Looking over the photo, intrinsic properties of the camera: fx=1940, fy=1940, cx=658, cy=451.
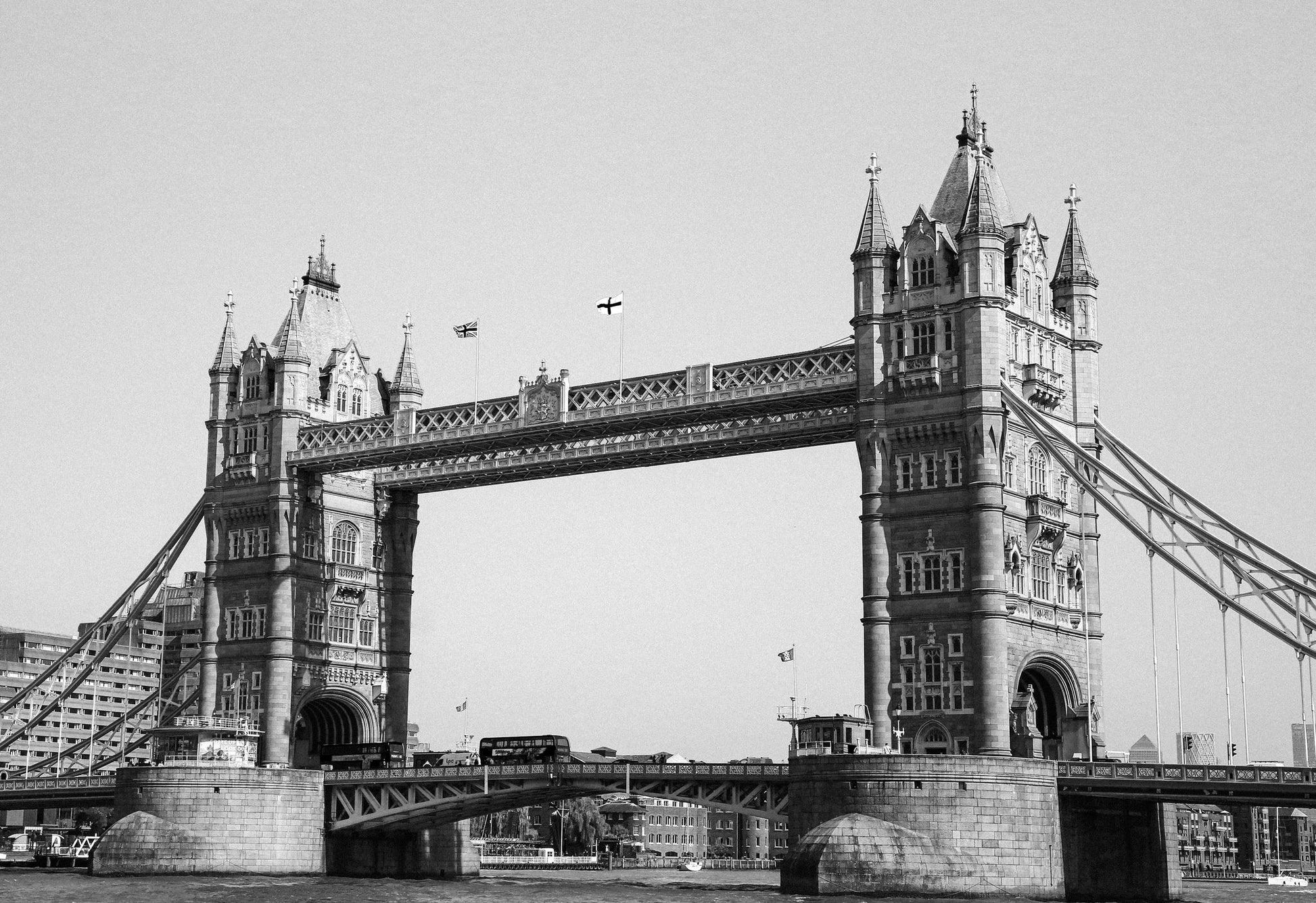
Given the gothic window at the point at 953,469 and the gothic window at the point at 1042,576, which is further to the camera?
the gothic window at the point at 1042,576

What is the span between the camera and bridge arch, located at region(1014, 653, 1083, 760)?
96375 millimetres

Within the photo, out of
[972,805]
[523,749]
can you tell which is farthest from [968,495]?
[523,749]

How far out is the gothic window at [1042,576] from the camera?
95.9 meters

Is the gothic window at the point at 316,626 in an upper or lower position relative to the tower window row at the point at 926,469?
lower

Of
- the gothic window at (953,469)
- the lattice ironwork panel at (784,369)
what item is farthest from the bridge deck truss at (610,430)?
the gothic window at (953,469)

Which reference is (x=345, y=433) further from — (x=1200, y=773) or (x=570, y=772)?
(x=1200, y=773)

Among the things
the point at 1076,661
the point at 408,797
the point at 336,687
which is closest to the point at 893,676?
the point at 1076,661

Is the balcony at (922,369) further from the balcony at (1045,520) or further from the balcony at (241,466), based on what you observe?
the balcony at (241,466)

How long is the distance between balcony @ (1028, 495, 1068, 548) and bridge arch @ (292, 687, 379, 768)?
46235mm

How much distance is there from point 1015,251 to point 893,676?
73.2 ft

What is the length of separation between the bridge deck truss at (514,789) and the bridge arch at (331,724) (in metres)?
9.40

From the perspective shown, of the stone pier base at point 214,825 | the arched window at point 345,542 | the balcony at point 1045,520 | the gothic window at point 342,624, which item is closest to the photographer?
the balcony at point 1045,520

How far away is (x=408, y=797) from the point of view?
354 feet

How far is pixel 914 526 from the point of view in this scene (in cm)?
9525
